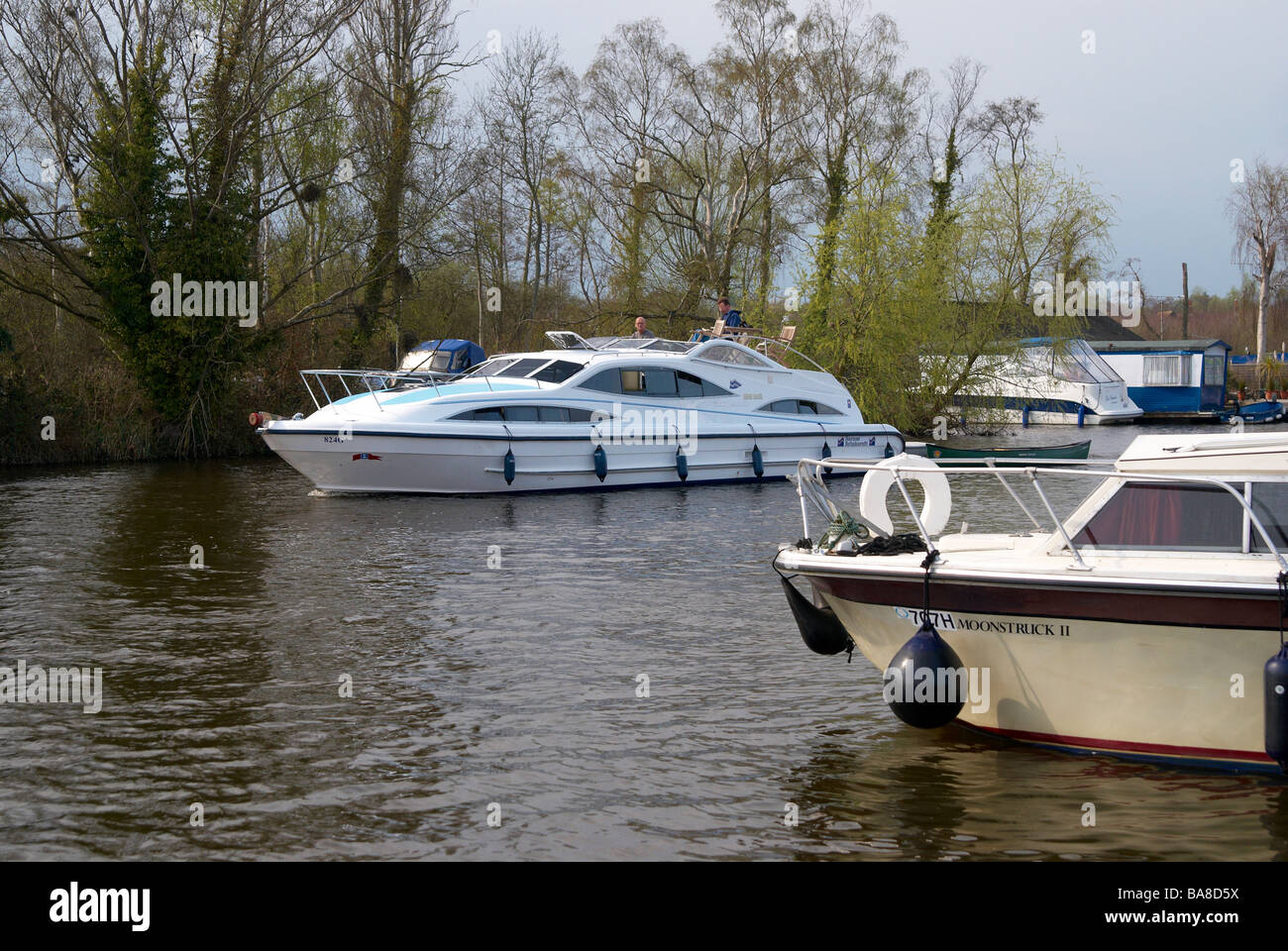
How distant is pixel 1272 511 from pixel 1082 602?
139 cm

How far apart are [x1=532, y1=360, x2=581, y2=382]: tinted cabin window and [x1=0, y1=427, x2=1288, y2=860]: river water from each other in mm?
8100

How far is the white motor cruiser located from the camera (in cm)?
2019

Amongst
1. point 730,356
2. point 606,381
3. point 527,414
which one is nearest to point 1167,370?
point 730,356

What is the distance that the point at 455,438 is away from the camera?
20.4 m

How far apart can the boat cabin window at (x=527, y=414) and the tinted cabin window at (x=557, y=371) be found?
28.8 inches

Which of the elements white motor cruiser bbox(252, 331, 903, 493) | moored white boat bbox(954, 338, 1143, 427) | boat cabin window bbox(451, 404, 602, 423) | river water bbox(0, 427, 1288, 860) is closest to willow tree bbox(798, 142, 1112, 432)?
moored white boat bbox(954, 338, 1143, 427)

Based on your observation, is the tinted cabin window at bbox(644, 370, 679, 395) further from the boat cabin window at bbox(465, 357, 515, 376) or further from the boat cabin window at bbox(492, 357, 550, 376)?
the boat cabin window at bbox(465, 357, 515, 376)

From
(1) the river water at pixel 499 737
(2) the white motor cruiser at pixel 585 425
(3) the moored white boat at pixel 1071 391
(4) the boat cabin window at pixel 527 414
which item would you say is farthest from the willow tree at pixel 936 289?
(1) the river water at pixel 499 737

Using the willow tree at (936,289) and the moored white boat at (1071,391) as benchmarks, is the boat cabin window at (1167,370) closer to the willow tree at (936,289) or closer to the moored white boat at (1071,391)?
the moored white boat at (1071,391)

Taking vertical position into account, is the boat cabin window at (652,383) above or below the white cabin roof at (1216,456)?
above

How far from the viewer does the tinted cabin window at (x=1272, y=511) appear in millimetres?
7180

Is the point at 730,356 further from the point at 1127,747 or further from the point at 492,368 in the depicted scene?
the point at 1127,747
